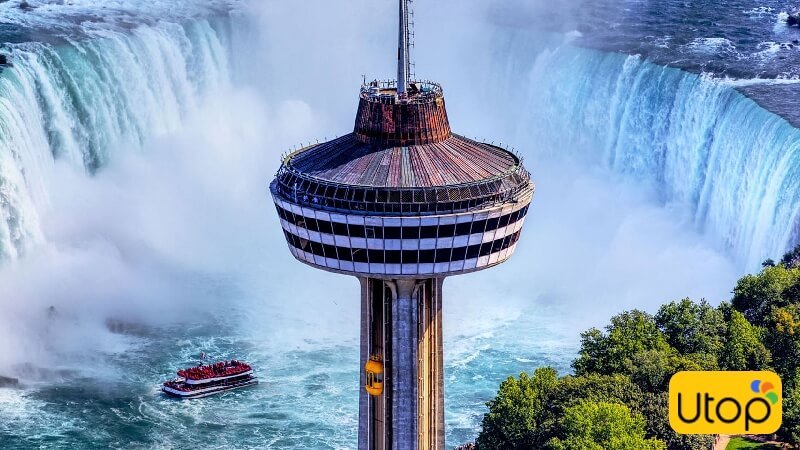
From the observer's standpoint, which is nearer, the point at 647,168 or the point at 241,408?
the point at 241,408

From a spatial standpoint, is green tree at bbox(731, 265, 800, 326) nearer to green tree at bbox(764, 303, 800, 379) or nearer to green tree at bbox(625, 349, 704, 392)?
green tree at bbox(764, 303, 800, 379)

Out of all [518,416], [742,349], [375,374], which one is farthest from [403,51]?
[742,349]

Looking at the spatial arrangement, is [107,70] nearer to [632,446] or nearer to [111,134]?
[111,134]

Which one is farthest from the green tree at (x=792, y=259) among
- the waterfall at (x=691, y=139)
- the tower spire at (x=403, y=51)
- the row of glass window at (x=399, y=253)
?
the tower spire at (x=403, y=51)

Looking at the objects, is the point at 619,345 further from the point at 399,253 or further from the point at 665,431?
the point at 399,253

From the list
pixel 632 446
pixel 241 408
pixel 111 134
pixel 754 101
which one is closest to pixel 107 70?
pixel 111 134

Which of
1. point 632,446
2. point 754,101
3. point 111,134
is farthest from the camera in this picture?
point 111,134

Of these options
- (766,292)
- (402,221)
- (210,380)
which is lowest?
(210,380)

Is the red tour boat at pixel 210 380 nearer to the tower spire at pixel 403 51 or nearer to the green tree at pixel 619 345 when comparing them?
the green tree at pixel 619 345
